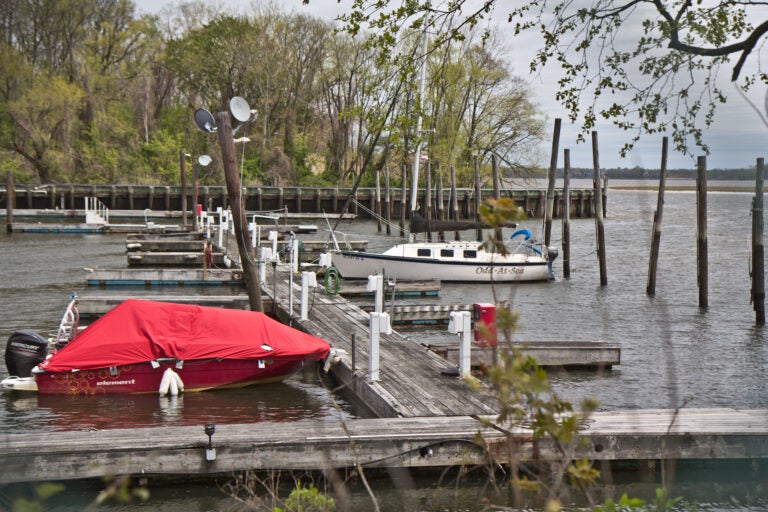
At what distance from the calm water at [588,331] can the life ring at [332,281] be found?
2.62m

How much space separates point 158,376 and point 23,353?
2253mm

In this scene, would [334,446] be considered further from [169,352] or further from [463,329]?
[169,352]

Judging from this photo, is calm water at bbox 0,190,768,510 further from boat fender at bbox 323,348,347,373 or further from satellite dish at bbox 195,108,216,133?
satellite dish at bbox 195,108,216,133

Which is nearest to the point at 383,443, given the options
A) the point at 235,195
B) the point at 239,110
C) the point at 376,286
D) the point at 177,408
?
the point at 177,408

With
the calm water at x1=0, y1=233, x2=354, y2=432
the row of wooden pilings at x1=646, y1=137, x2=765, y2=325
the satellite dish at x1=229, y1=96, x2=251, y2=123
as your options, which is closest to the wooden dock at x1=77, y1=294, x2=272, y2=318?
the calm water at x1=0, y1=233, x2=354, y2=432

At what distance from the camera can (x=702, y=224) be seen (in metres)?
25.2

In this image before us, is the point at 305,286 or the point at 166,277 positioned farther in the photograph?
the point at 166,277

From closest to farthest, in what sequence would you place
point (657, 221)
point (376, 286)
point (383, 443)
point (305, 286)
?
point (383, 443), point (376, 286), point (305, 286), point (657, 221)

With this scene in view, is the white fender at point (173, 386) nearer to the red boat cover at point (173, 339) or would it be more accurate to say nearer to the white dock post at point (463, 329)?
the red boat cover at point (173, 339)

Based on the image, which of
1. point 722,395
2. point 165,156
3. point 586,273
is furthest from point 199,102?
point 722,395

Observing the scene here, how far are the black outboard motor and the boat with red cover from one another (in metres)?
0.36

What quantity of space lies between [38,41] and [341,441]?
7515 centimetres

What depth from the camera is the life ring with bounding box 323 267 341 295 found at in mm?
21859

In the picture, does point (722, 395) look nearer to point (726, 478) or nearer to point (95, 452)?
point (726, 478)
